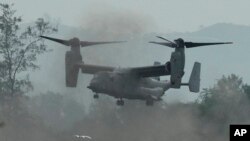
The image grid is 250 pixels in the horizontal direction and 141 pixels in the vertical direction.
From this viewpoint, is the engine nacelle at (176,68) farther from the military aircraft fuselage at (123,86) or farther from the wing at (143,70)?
the military aircraft fuselage at (123,86)

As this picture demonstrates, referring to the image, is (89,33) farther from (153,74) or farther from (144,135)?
(153,74)

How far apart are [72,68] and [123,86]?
580cm

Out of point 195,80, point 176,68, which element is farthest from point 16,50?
point 176,68

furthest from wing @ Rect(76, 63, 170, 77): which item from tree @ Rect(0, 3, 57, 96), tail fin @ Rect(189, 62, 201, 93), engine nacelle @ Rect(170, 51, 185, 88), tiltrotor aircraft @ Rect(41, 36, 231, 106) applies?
tree @ Rect(0, 3, 57, 96)

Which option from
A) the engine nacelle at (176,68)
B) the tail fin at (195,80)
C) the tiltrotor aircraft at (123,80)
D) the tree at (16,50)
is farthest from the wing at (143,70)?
the tree at (16,50)

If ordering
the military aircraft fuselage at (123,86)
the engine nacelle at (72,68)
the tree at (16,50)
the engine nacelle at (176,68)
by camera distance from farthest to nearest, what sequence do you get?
the tree at (16,50) → the engine nacelle at (72,68) → the military aircraft fuselage at (123,86) → the engine nacelle at (176,68)

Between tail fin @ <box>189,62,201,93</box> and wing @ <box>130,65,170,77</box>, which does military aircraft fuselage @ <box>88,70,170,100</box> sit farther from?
tail fin @ <box>189,62,201,93</box>

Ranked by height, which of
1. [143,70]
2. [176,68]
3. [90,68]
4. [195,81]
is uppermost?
[176,68]

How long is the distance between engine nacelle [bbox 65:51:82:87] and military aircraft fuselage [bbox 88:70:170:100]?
3.22 metres

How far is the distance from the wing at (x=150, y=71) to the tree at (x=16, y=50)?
4027 centimetres

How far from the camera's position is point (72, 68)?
262 ft

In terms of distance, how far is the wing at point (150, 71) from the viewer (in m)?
75.7

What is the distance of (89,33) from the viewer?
409 feet

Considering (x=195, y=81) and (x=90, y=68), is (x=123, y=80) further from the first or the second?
(x=195, y=81)
